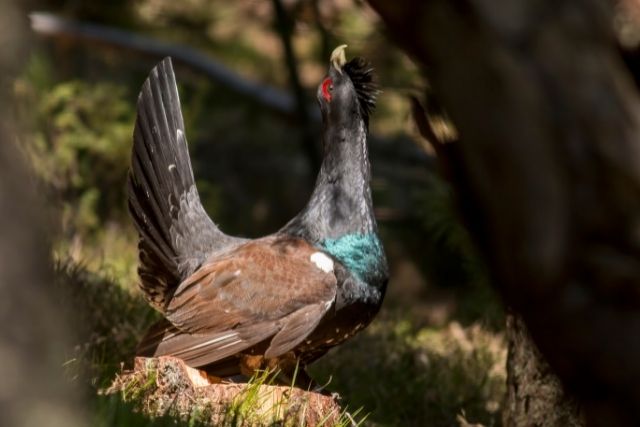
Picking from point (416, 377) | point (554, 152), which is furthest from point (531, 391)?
point (554, 152)

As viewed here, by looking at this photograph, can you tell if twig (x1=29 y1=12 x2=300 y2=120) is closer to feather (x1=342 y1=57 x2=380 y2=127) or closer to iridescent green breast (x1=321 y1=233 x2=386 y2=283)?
feather (x1=342 y1=57 x2=380 y2=127)

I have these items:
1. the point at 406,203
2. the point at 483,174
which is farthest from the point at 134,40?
the point at 483,174

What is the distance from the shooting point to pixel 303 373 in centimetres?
585

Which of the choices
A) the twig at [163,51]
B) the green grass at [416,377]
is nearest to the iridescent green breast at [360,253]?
the green grass at [416,377]

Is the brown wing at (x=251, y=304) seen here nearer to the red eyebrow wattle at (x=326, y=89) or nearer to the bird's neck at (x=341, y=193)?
the bird's neck at (x=341, y=193)

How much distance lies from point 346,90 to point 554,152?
2.95 meters

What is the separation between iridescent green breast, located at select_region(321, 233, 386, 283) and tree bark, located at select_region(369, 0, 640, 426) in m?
2.39

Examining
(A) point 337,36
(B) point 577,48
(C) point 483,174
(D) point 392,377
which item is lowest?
(D) point 392,377

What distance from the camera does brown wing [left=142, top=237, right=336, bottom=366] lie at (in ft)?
18.0

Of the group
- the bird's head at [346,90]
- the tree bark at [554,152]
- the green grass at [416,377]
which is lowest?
the green grass at [416,377]

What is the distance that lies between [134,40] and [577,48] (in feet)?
28.2

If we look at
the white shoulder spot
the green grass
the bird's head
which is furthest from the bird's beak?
the green grass

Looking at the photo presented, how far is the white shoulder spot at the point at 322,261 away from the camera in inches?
219

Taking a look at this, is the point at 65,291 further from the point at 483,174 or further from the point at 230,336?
the point at 483,174
